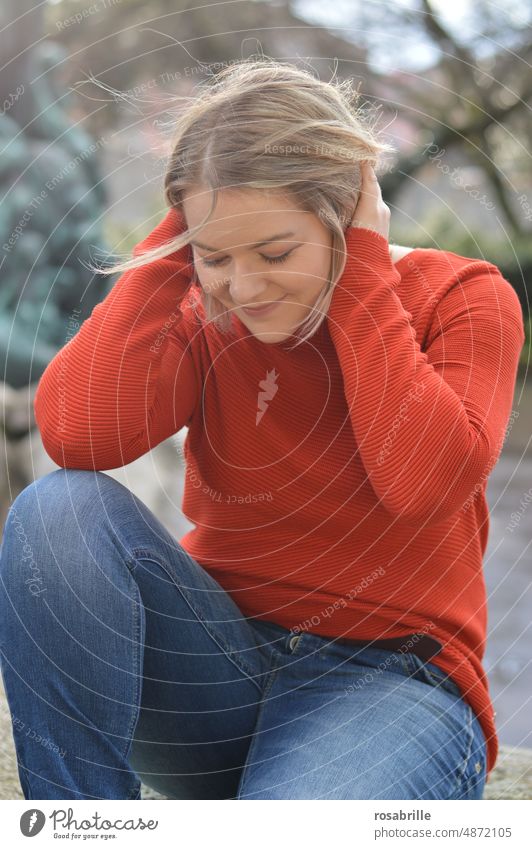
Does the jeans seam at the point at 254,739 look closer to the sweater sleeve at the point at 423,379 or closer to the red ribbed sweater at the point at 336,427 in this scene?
the red ribbed sweater at the point at 336,427

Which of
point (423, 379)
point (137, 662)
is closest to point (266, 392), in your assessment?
point (423, 379)

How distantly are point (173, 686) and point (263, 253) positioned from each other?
40 centimetres

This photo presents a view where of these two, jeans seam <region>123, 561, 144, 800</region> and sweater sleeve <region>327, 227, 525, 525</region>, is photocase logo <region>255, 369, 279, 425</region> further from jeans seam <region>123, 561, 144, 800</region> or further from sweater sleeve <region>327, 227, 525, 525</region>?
jeans seam <region>123, 561, 144, 800</region>

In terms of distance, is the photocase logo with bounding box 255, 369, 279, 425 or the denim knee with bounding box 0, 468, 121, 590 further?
the photocase logo with bounding box 255, 369, 279, 425

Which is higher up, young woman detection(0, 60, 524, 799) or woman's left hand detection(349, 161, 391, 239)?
woman's left hand detection(349, 161, 391, 239)

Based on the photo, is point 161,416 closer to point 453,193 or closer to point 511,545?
point 511,545

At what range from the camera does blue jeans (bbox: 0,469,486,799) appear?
812 mm

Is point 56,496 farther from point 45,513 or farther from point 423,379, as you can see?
point 423,379

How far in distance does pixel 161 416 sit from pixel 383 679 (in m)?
0.32

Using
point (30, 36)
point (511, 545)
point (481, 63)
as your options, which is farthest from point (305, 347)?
point (481, 63)

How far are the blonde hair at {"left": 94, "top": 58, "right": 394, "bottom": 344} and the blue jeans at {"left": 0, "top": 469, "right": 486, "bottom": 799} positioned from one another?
27 centimetres

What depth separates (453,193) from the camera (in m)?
4.08
